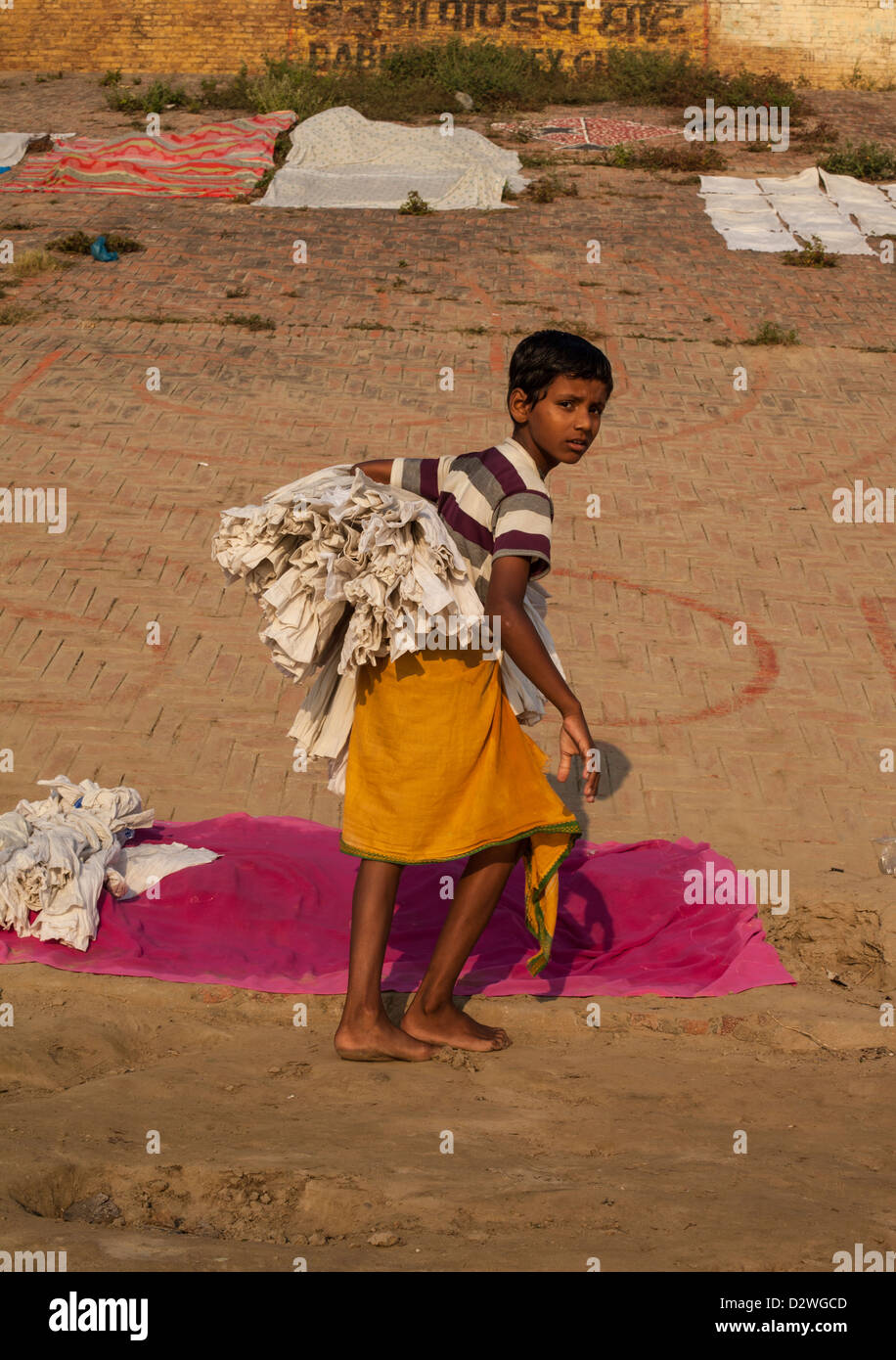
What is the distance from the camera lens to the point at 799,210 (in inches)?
629

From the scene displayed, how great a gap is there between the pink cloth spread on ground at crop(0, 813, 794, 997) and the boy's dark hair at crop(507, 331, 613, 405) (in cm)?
180

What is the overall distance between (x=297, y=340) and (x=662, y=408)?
3.06m

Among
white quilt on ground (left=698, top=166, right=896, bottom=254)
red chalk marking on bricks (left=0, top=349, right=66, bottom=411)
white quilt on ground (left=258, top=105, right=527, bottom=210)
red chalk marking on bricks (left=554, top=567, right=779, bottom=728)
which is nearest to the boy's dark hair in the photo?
red chalk marking on bricks (left=554, top=567, right=779, bottom=728)

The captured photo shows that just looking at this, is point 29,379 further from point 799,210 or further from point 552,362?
point 799,210

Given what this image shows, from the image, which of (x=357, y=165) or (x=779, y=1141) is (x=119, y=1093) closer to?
(x=779, y=1141)

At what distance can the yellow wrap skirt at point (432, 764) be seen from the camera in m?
3.64

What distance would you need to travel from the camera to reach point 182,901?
4.68 meters

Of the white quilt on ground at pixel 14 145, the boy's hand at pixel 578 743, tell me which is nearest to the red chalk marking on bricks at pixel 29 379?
the white quilt on ground at pixel 14 145

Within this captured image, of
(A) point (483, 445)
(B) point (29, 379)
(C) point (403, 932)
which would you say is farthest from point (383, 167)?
(C) point (403, 932)

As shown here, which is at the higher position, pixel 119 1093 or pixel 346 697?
pixel 346 697

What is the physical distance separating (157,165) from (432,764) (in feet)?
47.9

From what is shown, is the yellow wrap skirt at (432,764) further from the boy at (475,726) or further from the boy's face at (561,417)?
the boy's face at (561,417)

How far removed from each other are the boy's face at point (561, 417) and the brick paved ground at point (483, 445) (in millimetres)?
1986

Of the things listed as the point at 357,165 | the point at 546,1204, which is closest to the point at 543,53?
the point at 357,165
